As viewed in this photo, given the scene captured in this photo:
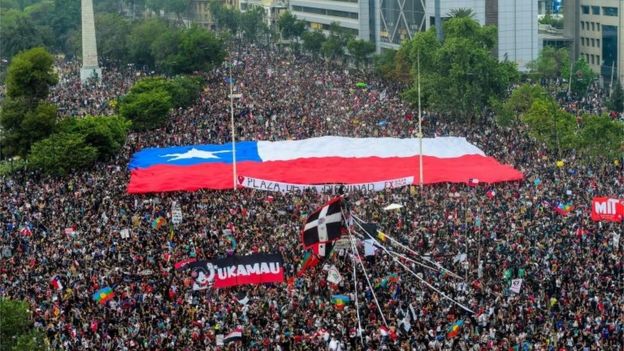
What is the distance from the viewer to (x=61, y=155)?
55.7 metres

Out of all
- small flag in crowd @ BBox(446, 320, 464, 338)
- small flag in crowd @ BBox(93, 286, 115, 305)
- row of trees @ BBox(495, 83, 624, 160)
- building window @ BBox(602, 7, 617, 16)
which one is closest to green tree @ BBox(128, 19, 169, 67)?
building window @ BBox(602, 7, 617, 16)

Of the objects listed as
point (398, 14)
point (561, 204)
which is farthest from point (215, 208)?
point (398, 14)

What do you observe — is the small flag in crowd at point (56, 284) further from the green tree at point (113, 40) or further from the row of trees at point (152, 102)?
the green tree at point (113, 40)

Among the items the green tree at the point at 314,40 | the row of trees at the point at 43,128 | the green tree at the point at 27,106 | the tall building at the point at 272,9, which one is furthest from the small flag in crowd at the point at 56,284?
the tall building at the point at 272,9

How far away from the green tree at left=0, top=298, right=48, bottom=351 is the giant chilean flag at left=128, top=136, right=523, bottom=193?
21.7m

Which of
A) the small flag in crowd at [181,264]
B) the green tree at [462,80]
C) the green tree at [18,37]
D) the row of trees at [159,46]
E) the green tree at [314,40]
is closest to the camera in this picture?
the small flag in crowd at [181,264]

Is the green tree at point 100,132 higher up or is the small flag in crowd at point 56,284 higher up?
the green tree at point 100,132

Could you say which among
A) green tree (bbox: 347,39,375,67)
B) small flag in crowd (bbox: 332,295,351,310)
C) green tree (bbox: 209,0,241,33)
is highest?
green tree (bbox: 209,0,241,33)

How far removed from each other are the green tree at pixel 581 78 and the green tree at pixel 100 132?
3871cm

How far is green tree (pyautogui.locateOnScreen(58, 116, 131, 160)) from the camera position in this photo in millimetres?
58219

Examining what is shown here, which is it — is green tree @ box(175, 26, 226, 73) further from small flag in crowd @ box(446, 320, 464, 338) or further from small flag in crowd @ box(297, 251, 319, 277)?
small flag in crowd @ box(446, 320, 464, 338)

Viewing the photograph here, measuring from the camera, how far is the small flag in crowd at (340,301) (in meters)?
33.6

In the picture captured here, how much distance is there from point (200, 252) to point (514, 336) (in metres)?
11.7

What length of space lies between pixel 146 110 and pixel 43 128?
34.1ft
